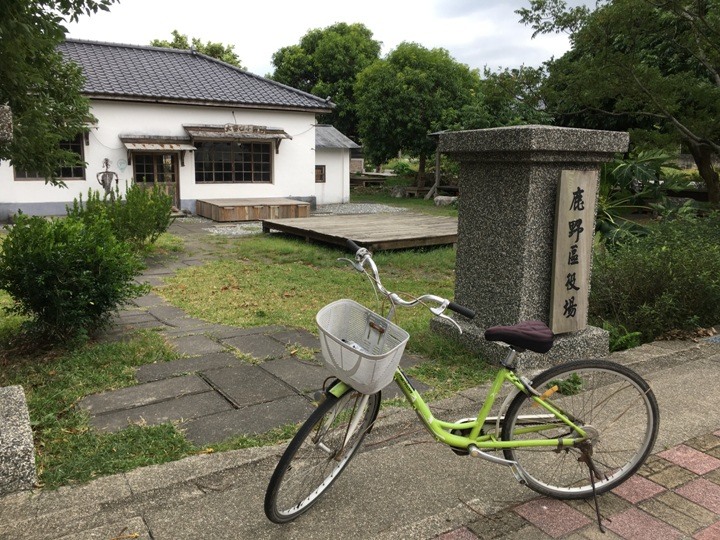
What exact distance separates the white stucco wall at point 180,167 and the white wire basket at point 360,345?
564 inches

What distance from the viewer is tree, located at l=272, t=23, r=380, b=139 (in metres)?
30.1

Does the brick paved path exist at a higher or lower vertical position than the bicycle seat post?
lower

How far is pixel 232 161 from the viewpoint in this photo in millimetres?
18734

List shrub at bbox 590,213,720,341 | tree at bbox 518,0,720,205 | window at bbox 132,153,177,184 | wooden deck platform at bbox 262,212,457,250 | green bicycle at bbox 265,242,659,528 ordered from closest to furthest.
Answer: green bicycle at bbox 265,242,659,528 → shrub at bbox 590,213,720,341 → tree at bbox 518,0,720,205 → wooden deck platform at bbox 262,212,457,250 → window at bbox 132,153,177,184

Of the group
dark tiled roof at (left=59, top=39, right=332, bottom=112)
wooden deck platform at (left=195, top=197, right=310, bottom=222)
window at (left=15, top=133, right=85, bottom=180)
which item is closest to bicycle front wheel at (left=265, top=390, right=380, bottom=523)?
wooden deck platform at (left=195, top=197, right=310, bottom=222)

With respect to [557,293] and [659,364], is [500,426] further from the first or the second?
[659,364]

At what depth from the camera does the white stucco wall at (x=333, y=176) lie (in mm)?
21469

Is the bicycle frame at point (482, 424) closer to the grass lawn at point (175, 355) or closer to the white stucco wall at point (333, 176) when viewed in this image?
the grass lawn at point (175, 355)

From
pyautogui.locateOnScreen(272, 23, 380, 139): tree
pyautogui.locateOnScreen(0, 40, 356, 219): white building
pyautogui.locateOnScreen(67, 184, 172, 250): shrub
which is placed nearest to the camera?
pyautogui.locateOnScreen(67, 184, 172, 250): shrub

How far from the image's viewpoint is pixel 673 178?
7812mm

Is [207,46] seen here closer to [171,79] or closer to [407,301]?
[171,79]

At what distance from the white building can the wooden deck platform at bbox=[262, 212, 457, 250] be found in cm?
559

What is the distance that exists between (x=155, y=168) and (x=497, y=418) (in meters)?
16.6

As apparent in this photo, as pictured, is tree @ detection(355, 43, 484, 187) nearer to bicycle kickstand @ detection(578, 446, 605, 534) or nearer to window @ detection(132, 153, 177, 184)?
window @ detection(132, 153, 177, 184)
